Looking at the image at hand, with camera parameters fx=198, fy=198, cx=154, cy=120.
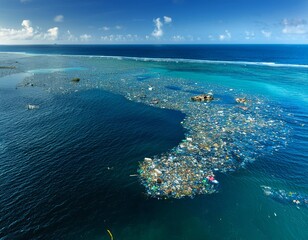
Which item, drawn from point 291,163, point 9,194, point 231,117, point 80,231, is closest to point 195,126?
point 231,117

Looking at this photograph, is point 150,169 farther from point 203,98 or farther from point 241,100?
point 241,100

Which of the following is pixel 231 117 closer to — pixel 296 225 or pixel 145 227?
pixel 296 225

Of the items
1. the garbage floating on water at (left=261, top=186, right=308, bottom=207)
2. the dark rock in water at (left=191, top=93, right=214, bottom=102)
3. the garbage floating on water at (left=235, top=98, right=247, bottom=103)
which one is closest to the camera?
the garbage floating on water at (left=261, top=186, right=308, bottom=207)

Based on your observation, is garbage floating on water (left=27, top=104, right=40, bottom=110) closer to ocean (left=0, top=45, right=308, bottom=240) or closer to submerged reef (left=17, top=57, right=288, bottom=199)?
ocean (left=0, top=45, right=308, bottom=240)

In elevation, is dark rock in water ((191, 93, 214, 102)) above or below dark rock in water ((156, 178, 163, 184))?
below

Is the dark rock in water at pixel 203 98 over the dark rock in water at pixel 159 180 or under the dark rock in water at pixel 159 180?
under

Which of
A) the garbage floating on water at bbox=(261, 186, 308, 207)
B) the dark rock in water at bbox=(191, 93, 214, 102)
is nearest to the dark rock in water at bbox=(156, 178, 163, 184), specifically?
the garbage floating on water at bbox=(261, 186, 308, 207)

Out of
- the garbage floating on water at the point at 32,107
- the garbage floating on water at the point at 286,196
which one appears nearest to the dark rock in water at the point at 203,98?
the garbage floating on water at the point at 286,196

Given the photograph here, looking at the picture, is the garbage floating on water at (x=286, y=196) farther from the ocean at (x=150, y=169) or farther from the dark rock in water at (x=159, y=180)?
the dark rock in water at (x=159, y=180)
